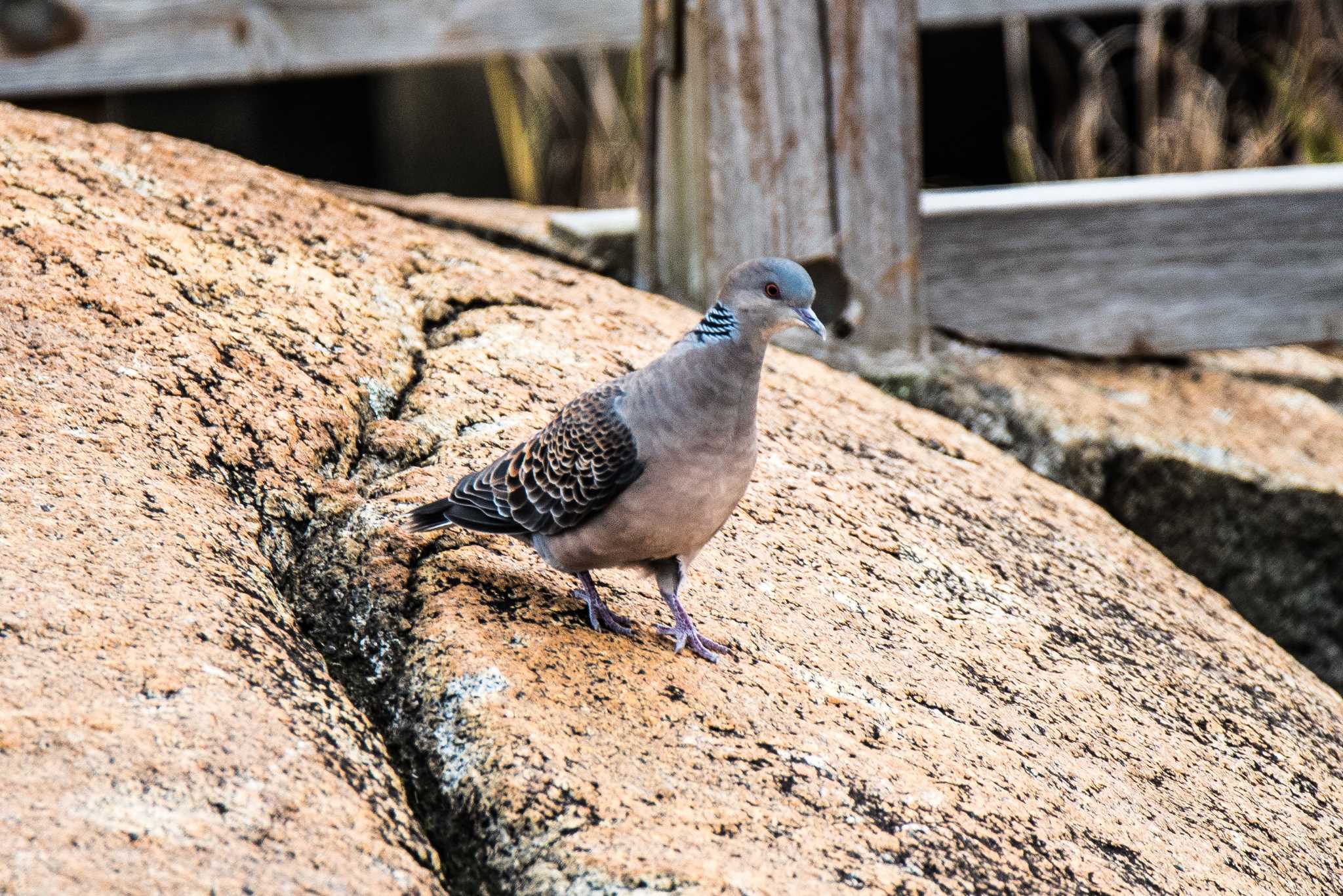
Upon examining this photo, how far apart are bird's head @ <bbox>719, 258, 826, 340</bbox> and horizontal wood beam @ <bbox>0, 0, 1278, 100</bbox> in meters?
2.42

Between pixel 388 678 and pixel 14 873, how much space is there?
29.4 inches

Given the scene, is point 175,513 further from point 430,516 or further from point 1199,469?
point 1199,469

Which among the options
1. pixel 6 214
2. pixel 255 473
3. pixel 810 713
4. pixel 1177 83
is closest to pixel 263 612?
pixel 255 473

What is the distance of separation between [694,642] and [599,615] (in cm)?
20

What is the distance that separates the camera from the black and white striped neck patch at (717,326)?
2625 millimetres

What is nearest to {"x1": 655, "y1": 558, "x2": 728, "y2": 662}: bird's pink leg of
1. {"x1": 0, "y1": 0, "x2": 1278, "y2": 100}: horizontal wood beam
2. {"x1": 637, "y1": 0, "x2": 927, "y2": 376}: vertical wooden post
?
{"x1": 637, "y1": 0, "x2": 927, "y2": 376}: vertical wooden post

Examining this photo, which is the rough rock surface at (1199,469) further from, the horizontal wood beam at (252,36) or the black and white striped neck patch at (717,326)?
the black and white striped neck patch at (717,326)

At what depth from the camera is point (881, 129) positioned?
4.30 m

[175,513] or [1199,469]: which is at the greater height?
[175,513]

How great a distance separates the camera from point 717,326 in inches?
104

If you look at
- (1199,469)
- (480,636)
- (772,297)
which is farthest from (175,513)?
(1199,469)

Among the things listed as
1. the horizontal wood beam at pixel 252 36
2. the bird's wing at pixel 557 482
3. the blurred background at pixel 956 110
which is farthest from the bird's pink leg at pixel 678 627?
the blurred background at pixel 956 110

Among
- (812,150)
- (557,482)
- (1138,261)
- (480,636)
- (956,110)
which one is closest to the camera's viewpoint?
(480,636)

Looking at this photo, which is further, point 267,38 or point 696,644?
point 267,38
